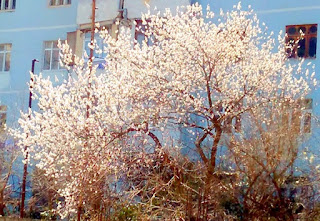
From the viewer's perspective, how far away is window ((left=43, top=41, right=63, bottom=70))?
29.2m

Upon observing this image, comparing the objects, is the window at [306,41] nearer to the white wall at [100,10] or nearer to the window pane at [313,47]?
the window pane at [313,47]

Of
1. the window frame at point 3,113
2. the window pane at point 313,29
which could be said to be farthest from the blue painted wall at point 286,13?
the window frame at point 3,113

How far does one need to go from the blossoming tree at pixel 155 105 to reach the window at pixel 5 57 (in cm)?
1248

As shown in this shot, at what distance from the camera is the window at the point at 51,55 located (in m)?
29.2

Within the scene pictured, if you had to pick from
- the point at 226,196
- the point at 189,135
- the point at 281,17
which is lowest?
the point at 226,196

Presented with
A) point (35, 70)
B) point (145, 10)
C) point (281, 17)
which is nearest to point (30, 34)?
point (35, 70)

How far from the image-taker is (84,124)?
1770 centimetres

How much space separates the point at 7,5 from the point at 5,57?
234 cm

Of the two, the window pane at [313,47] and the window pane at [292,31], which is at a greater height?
the window pane at [292,31]

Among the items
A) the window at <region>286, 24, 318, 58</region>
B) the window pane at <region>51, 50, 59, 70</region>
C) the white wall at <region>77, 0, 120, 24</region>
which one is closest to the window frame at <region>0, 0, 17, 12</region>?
the window pane at <region>51, 50, 59, 70</region>

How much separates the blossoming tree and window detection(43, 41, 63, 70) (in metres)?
10.9

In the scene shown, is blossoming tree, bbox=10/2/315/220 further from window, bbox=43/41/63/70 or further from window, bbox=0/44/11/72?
window, bbox=0/44/11/72

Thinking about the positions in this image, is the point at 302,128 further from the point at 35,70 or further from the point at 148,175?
the point at 35,70

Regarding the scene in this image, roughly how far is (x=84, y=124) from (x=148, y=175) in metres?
1.96
